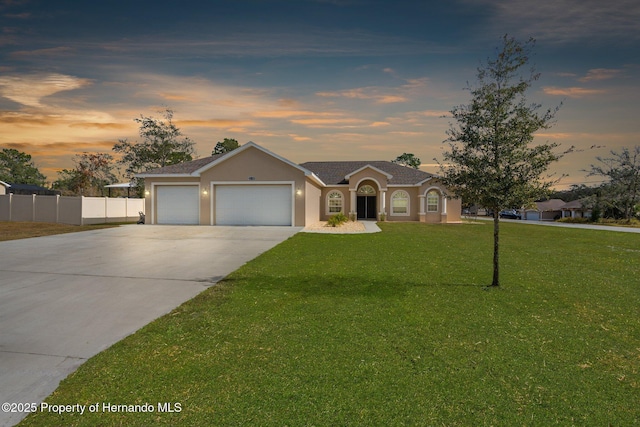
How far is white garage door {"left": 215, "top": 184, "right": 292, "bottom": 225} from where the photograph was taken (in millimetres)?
21156

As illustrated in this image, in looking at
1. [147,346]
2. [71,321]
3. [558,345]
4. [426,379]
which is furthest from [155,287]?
[558,345]

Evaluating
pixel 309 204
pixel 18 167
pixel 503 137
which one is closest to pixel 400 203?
pixel 309 204

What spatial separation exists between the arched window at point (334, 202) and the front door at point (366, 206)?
3081 millimetres

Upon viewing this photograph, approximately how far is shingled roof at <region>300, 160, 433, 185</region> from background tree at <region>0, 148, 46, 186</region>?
196 feet

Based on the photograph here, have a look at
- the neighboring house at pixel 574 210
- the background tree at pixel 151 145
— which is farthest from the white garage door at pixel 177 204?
the neighboring house at pixel 574 210

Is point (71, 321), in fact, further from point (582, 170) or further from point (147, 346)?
point (582, 170)

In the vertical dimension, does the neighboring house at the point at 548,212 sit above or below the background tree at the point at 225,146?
below

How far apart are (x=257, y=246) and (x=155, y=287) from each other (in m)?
5.88

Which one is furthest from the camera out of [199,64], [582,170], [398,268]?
[582,170]

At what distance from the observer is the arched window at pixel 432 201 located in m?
29.0

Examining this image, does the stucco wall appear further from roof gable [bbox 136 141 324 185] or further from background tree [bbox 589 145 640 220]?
background tree [bbox 589 145 640 220]

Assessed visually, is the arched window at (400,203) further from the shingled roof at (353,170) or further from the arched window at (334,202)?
the arched window at (334,202)

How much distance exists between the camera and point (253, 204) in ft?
70.0

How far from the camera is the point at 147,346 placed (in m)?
4.18
